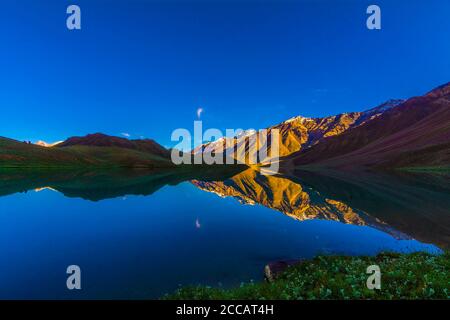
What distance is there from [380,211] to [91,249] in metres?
40.5

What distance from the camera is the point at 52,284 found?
15484mm

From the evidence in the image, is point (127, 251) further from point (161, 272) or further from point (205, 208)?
point (205, 208)

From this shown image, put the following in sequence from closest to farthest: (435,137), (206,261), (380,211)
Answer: (206,261) < (380,211) < (435,137)

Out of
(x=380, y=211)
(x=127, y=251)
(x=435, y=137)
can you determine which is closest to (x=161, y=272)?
(x=127, y=251)

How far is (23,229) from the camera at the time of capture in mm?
28312

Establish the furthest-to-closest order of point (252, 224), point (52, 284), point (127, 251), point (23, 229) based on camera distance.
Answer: point (252, 224)
point (23, 229)
point (127, 251)
point (52, 284)

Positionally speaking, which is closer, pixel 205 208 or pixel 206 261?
pixel 206 261

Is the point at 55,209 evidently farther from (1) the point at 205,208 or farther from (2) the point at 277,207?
(2) the point at 277,207

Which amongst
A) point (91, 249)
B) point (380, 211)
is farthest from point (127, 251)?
point (380, 211)

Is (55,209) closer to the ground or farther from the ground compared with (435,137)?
closer to the ground
